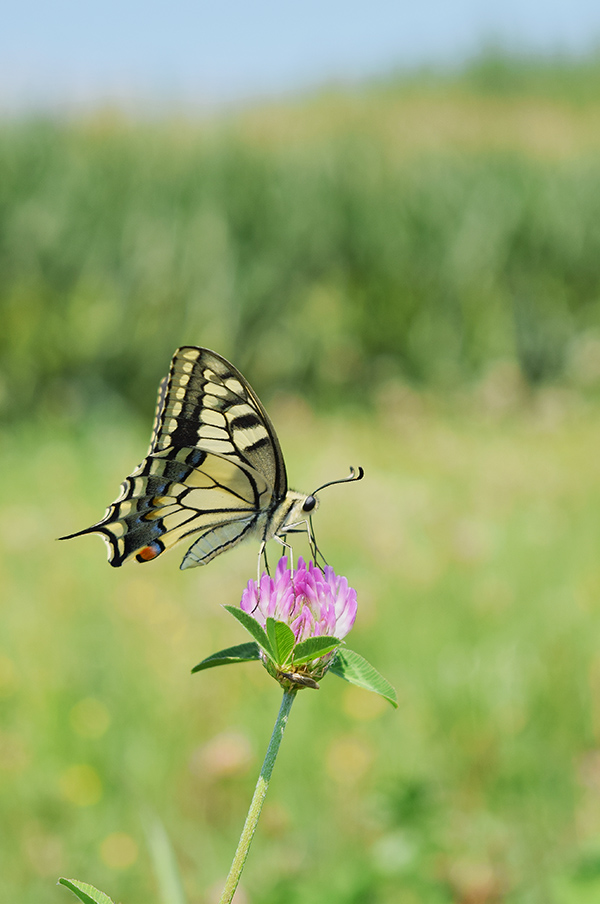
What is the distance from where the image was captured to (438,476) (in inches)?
205

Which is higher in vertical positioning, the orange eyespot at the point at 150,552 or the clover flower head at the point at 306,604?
the orange eyespot at the point at 150,552

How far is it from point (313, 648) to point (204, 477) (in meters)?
0.76

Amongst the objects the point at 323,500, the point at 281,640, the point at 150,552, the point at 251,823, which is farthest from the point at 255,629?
the point at 323,500

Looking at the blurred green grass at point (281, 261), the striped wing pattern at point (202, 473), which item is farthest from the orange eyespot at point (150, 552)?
the blurred green grass at point (281, 261)

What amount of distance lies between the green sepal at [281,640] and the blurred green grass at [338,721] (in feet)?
2.72

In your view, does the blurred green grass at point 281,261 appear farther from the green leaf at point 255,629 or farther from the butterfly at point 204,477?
the green leaf at point 255,629

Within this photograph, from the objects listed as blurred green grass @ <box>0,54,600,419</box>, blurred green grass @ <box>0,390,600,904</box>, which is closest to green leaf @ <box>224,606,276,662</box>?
blurred green grass @ <box>0,390,600,904</box>

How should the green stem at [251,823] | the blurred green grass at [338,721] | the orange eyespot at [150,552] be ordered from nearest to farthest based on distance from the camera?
the green stem at [251,823], the orange eyespot at [150,552], the blurred green grass at [338,721]

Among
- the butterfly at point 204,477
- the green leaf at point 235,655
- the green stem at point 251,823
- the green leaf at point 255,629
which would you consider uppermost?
the butterfly at point 204,477

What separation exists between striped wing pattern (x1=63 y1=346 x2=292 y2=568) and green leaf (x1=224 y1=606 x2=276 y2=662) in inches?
22.8

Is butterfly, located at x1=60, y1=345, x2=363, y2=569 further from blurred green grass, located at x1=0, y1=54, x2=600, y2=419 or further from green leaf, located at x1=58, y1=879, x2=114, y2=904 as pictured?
blurred green grass, located at x1=0, y1=54, x2=600, y2=419

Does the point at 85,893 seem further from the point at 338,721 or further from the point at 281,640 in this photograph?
the point at 338,721

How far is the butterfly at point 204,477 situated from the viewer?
4.30 feet

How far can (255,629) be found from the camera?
70cm
